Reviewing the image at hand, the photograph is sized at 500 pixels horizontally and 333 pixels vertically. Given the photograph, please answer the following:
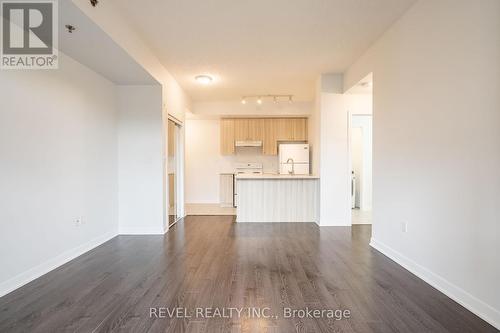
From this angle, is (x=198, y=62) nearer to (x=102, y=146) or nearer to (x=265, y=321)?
(x=102, y=146)

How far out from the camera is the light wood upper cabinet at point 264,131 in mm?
6883

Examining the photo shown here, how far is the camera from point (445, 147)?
7.52 feet

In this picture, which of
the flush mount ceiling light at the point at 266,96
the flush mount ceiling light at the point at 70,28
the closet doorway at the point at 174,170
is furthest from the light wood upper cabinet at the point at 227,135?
the flush mount ceiling light at the point at 70,28

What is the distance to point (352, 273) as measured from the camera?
2.75m

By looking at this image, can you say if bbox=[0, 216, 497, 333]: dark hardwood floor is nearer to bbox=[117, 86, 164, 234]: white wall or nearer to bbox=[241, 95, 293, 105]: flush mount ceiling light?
bbox=[117, 86, 164, 234]: white wall

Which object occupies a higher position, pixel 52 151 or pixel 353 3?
pixel 353 3

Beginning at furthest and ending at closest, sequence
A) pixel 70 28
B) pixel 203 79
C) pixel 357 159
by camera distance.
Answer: pixel 357 159
pixel 203 79
pixel 70 28

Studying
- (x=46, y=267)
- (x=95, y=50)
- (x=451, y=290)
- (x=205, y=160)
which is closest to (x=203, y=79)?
(x=95, y=50)

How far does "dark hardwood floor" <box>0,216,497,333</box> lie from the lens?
1.87 m

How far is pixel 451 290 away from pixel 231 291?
1.85m

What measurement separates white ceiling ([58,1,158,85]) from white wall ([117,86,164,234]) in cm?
31

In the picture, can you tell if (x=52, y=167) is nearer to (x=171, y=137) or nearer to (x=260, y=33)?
(x=171, y=137)

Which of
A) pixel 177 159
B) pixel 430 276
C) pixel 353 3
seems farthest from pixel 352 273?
pixel 177 159

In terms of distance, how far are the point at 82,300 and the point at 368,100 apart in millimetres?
5167
